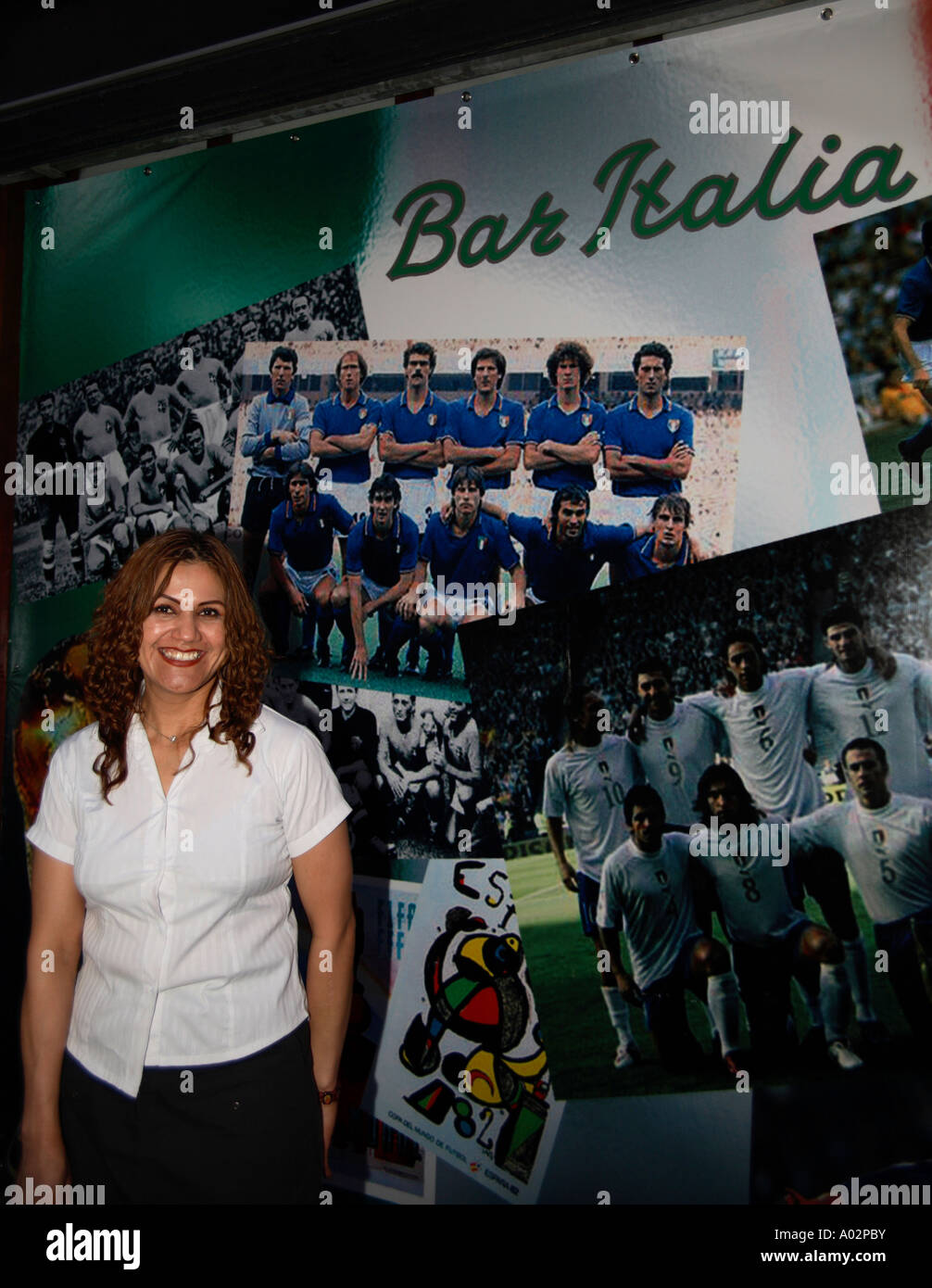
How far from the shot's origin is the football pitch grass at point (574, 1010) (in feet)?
8.64

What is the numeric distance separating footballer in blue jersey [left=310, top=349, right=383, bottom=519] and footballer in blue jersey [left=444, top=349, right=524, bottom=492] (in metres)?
0.24

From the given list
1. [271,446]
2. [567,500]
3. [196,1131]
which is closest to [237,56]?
[271,446]

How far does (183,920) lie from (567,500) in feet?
4.75

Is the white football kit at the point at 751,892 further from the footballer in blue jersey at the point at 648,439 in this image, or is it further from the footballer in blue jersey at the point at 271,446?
the footballer in blue jersey at the point at 271,446

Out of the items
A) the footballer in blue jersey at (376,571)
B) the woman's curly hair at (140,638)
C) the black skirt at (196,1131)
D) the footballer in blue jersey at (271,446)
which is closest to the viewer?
the black skirt at (196,1131)

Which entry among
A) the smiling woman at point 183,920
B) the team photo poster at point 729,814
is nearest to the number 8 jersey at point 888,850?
the team photo poster at point 729,814

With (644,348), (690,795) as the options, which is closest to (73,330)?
(644,348)

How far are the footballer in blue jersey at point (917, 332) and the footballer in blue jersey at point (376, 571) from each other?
1.23 meters

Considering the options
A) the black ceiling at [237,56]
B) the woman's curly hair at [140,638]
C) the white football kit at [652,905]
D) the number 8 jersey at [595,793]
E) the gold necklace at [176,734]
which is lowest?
the white football kit at [652,905]

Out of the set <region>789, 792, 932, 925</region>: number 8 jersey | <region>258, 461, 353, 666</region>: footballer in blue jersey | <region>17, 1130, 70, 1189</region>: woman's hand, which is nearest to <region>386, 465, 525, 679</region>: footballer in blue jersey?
<region>258, 461, 353, 666</region>: footballer in blue jersey

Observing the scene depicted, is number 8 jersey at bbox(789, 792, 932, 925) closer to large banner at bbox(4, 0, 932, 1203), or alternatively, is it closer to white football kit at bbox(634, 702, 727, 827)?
large banner at bbox(4, 0, 932, 1203)

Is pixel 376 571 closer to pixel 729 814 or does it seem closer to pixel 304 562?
pixel 304 562

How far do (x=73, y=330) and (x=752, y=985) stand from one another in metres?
2.66
